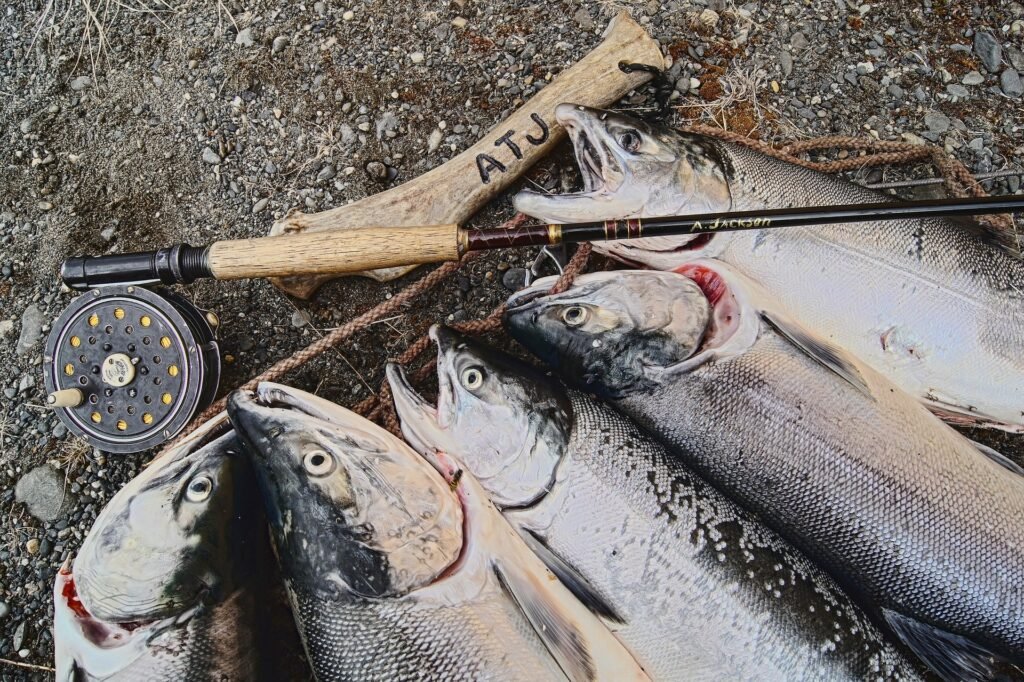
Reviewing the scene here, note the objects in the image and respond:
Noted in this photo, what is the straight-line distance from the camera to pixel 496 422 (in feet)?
7.93

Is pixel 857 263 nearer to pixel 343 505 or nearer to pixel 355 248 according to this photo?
pixel 355 248

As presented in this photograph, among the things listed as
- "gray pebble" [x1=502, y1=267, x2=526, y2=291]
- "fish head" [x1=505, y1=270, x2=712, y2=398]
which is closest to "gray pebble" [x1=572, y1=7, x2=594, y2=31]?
"gray pebble" [x1=502, y1=267, x2=526, y2=291]

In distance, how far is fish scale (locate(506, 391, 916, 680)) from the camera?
221 cm

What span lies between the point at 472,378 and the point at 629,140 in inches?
41.0

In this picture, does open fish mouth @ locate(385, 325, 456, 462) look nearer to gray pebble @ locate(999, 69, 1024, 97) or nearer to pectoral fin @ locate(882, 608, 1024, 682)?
pectoral fin @ locate(882, 608, 1024, 682)

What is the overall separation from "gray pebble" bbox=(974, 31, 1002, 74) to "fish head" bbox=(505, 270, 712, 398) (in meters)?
1.81

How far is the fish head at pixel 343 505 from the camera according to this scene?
7.25 ft

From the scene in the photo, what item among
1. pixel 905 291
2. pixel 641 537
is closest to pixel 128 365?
pixel 641 537

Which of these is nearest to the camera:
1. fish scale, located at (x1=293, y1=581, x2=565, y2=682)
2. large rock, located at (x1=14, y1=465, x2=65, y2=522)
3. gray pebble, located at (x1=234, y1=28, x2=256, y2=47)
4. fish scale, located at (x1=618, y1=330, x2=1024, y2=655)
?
fish scale, located at (x1=293, y1=581, x2=565, y2=682)

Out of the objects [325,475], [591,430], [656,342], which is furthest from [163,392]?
[656,342]

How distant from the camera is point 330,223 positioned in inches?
107

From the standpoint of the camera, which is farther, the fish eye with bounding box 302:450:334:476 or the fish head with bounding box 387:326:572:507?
the fish head with bounding box 387:326:572:507

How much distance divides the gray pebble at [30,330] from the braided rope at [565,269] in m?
0.84

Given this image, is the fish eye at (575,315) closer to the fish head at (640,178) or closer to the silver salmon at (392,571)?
the fish head at (640,178)
